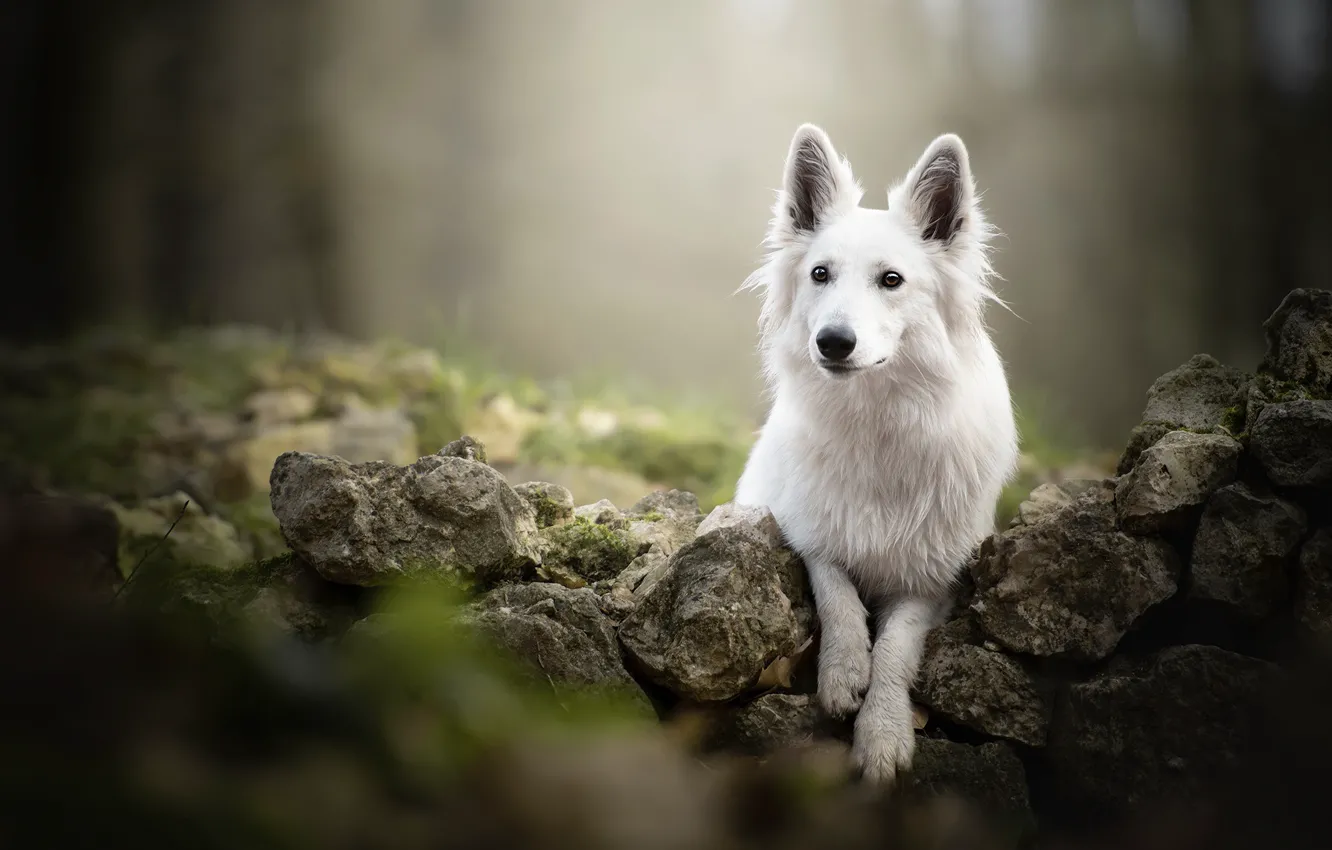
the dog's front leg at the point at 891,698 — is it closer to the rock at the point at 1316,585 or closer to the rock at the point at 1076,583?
the rock at the point at 1076,583

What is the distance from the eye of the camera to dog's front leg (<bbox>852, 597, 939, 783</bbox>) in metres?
1.96

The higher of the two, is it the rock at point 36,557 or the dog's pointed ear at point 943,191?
the dog's pointed ear at point 943,191

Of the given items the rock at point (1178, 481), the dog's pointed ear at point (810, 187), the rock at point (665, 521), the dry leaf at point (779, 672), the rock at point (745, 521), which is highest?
the dog's pointed ear at point (810, 187)

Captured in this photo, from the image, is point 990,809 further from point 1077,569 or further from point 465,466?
point 465,466

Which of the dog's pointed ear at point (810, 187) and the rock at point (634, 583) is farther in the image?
the dog's pointed ear at point (810, 187)

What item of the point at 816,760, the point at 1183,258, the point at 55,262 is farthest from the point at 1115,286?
the point at 55,262

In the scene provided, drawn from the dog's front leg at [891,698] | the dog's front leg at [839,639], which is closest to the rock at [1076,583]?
the dog's front leg at [891,698]

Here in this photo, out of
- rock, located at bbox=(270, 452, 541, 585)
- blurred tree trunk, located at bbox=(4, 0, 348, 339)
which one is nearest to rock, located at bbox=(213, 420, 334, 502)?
rock, located at bbox=(270, 452, 541, 585)

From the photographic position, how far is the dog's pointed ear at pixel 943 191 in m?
2.40

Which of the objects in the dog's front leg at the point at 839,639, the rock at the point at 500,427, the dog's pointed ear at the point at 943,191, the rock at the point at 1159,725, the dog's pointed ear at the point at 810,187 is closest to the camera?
the rock at the point at 1159,725

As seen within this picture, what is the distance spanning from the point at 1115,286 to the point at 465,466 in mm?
7651

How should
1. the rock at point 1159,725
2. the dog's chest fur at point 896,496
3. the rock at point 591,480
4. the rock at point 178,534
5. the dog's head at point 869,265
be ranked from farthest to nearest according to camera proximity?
the rock at point 591,480 → the rock at point 178,534 → the dog's chest fur at point 896,496 → the dog's head at point 869,265 → the rock at point 1159,725

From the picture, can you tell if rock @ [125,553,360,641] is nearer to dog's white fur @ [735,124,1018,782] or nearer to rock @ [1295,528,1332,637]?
dog's white fur @ [735,124,1018,782]

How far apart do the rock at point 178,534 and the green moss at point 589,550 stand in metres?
1.38
